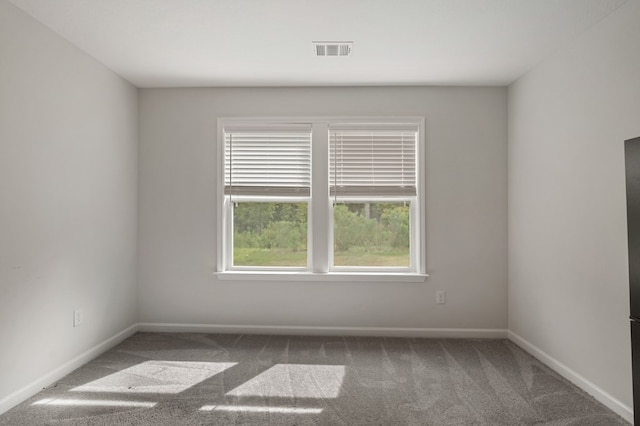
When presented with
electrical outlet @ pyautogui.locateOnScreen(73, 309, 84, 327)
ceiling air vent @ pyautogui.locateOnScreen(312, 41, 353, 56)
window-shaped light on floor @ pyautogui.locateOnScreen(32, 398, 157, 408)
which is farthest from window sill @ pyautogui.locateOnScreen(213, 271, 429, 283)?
ceiling air vent @ pyautogui.locateOnScreen(312, 41, 353, 56)

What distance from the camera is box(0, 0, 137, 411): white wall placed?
2457mm

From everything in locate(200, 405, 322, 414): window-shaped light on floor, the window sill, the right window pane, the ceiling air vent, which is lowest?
locate(200, 405, 322, 414): window-shaped light on floor

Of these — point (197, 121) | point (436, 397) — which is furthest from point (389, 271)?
point (197, 121)

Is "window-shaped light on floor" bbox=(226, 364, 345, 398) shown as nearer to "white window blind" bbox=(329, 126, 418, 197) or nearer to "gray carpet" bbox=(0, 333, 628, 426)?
"gray carpet" bbox=(0, 333, 628, 426)

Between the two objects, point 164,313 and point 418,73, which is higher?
point 418,73

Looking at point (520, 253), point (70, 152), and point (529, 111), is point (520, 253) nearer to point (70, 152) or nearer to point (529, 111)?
point (529, 111)

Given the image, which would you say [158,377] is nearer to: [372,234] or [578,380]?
[372,234]

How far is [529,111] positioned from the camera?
3.46 metres

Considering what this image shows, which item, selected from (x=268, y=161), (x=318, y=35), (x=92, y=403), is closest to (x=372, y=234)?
(x=268, y=161)

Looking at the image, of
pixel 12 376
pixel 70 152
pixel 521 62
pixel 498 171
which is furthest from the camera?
pixel 498 171

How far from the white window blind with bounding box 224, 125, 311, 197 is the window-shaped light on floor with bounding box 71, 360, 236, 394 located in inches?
66.1

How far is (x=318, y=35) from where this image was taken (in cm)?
280

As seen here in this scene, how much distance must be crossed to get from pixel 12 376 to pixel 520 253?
408 cm

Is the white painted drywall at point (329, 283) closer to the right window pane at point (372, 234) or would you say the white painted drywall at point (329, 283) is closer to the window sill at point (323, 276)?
the window sill at point (323, 276)
